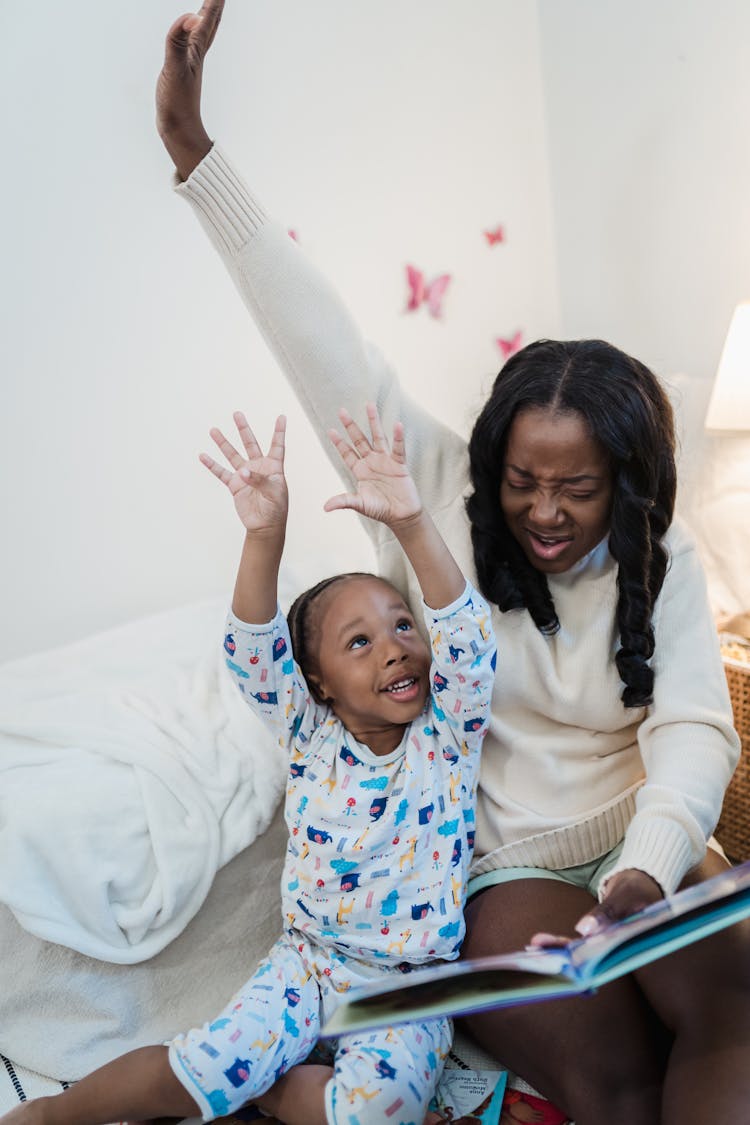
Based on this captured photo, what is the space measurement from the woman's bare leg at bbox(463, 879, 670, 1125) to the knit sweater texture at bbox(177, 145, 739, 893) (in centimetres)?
11

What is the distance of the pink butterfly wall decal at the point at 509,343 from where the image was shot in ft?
7.97

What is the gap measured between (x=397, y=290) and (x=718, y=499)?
2.86 ft

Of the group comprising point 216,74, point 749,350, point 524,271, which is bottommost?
point 749,350

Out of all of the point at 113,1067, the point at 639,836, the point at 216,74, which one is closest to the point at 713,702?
the point at 639,836

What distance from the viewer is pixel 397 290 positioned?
7.29 ft

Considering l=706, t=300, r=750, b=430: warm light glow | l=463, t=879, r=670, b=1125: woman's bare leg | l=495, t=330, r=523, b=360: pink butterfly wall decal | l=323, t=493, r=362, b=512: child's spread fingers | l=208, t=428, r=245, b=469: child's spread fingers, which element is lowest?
l=463, t=879, r=670, b=1125: woman's bare leg

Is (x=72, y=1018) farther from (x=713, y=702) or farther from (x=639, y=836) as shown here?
(x=713, y=702)

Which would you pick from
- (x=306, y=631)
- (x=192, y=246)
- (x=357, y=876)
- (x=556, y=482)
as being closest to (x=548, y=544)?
(x=556, y=482)

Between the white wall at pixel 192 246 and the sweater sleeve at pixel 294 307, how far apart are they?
1.88 feet

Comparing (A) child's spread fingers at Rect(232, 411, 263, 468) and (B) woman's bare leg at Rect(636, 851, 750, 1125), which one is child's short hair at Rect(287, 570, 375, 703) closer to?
(A) child's spread fingers at Rect(232, 411, 263, 468)

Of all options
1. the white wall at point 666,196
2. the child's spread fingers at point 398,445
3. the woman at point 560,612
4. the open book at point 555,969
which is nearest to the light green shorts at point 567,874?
the woman at point 560,612

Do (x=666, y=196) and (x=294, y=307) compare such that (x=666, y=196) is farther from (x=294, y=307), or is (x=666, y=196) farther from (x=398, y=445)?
(x=398, y=445)

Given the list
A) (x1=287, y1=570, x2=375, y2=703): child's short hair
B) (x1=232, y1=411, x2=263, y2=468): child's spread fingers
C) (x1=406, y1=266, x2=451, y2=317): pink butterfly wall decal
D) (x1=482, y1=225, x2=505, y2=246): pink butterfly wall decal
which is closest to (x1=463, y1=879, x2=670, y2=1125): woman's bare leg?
(x1=287, y1=570, x2=375, y2=703): child's short hair

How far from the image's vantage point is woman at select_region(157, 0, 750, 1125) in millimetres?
1049
